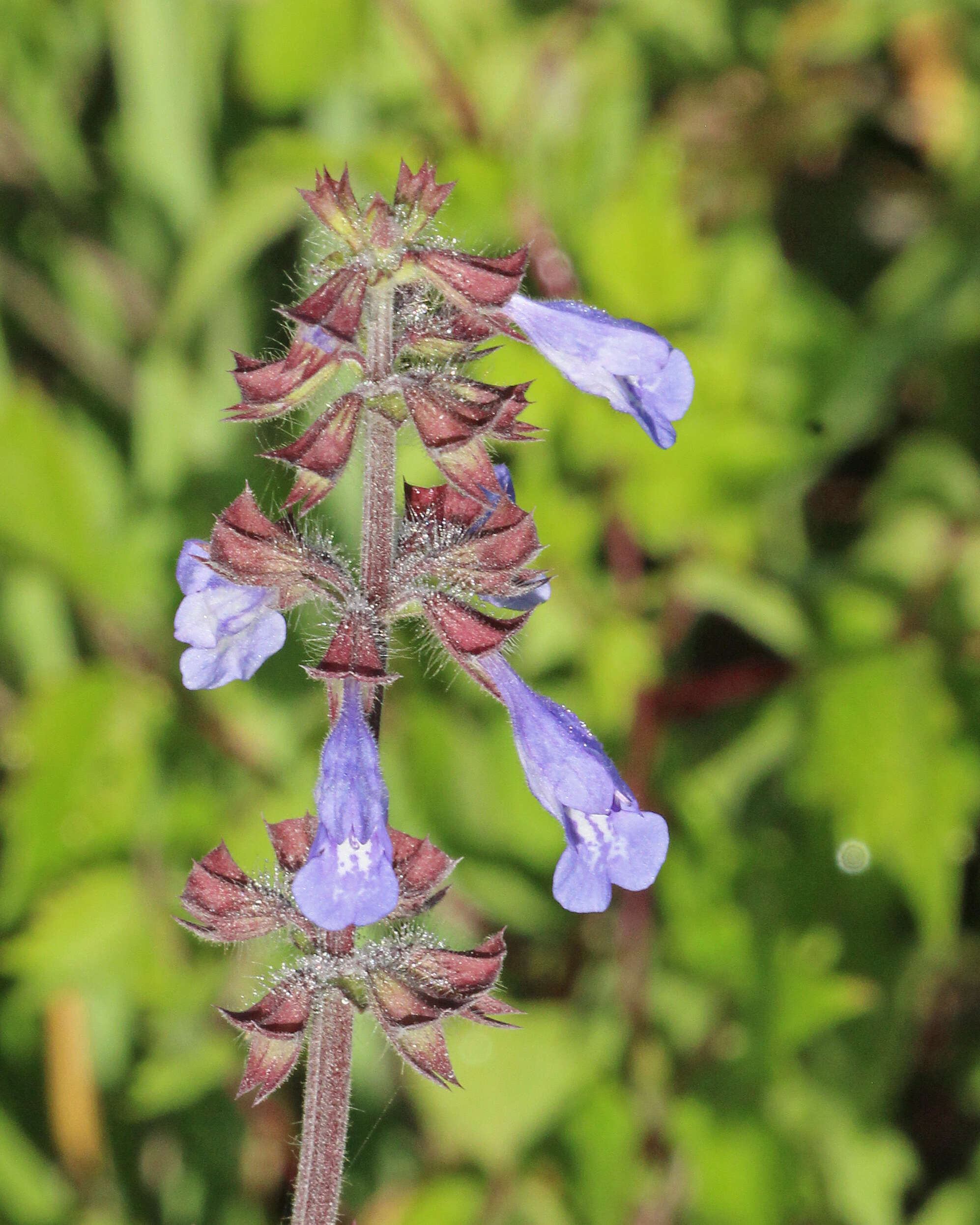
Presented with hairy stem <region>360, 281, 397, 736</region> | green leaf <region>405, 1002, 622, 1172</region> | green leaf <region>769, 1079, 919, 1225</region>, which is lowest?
green leaf <region>769, 1079, 919, 1225</region>

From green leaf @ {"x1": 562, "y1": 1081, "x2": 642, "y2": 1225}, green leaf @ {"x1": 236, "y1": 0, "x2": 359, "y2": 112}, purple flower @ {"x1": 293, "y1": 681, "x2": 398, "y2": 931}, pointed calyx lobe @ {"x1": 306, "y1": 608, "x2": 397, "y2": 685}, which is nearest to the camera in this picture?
purple flower @ {"x1": 293, "y1": 681, "x2": 398, "y2": 931}

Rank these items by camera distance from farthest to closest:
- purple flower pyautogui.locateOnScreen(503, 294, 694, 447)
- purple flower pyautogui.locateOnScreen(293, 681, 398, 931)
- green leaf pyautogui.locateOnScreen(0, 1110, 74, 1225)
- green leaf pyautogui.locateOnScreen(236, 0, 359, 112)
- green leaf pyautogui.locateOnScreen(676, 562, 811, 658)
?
green leaf pyautogui.locateOnScreen(236, 0, 359, 112) < green leaf pyautogui.locateOnScreen(676, 562, 811, 658) < green leaf pyautogui.locateOnScreen(0, 1110, 74, 1225) < purple flower pyautogui.locateOnScreen(503, 294, 694, 447) < purple flower pyautogui.locateOnScreen(293, 681, 398, 931)

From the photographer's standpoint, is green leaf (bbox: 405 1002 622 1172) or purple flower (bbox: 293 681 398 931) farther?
green leaf (bbox: 405 1002 622 1172)

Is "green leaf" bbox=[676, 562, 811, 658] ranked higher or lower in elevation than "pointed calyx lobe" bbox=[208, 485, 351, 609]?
lower

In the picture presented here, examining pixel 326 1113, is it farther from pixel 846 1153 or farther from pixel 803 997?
pixel 846 1153

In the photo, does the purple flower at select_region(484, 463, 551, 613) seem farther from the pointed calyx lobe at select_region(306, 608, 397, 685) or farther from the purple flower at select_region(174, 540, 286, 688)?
the purple flower at select_region(174, 540, 286, 688)

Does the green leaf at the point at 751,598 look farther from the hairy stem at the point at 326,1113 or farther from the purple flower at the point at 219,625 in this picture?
the hairy stem at the point at 326,1113

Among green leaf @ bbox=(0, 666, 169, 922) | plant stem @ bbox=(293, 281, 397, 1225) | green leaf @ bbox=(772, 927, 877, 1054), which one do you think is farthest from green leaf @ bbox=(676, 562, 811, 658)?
plant stem @ bbox=(293, 281, 397, 1225)
